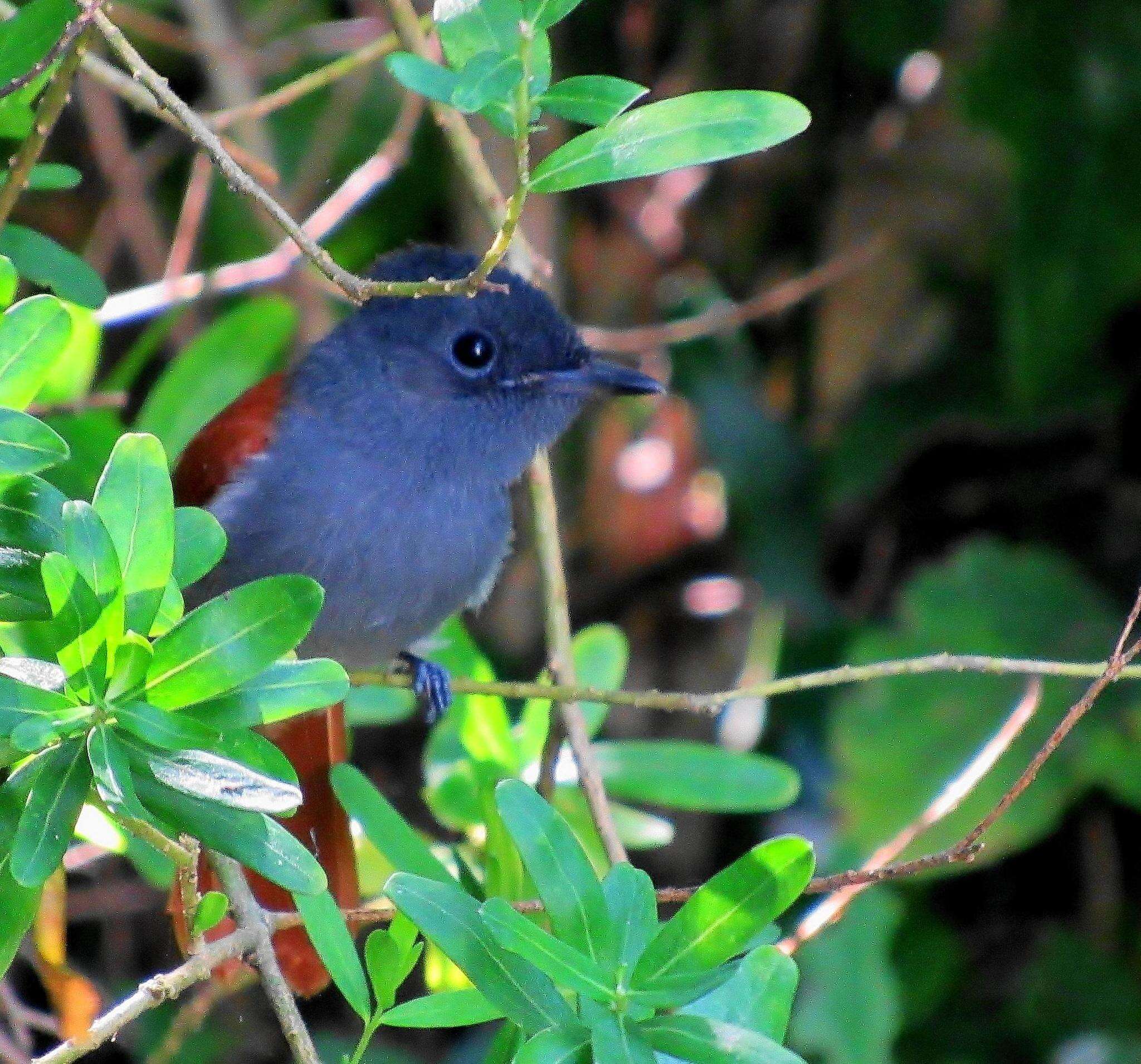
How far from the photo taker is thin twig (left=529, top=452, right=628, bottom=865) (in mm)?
2191

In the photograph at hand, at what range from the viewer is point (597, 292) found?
4918mm

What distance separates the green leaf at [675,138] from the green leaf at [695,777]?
4.09 feet

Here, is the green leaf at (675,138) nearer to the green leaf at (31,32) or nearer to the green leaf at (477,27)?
the green leaf at (477,27)

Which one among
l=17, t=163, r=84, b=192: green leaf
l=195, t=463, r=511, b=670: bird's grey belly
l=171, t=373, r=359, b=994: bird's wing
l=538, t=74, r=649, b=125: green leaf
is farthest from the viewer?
l=195, t=463, r=511, b=670: bird's grey belly

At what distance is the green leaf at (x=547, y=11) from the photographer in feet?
5.19

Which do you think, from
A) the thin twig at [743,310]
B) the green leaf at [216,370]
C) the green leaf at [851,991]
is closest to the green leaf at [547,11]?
the green leaf at [216,370]

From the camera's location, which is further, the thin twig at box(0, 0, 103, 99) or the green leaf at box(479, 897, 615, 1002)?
the thin twig at box(0, 0, 103, 99)

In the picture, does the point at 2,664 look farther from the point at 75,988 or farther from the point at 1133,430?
the point at 1133,430

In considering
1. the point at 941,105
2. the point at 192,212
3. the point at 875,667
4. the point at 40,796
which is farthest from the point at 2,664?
the point at 941,105

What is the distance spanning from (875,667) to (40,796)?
35.5 inches

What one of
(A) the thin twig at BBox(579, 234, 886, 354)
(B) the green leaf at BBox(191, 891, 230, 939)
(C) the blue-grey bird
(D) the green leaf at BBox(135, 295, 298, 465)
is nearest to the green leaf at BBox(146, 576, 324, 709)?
(B) the green leaf at BBox(191, 891, 230, 939)

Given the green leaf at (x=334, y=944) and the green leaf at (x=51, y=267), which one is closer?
the green leaf at (x=334, y=944)

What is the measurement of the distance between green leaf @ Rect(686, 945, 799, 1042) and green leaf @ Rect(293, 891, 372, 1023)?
349mm

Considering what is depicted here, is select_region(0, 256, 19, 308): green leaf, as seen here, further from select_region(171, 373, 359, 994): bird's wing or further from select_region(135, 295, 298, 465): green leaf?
select_region(135, 295, 298, 465): green leaf
